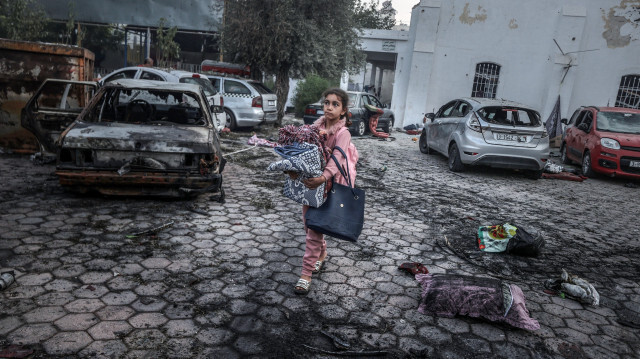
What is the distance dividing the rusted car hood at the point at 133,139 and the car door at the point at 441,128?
6.69 metres

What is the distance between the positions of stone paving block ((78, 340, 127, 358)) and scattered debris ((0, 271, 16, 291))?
109 centimetres

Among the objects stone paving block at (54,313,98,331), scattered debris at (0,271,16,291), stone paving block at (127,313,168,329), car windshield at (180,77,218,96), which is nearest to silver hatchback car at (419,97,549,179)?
car windshield at (180,77,218,96)

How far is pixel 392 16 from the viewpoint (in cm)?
4509

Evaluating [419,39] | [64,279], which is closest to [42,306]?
[64,279]

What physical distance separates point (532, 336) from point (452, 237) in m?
2.09

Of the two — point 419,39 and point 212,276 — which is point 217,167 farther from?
point 419,39

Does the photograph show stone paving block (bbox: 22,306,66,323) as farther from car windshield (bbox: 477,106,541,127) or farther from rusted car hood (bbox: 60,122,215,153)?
car windshield (bbox: 477,106,541,127)

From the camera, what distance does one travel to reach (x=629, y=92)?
16.8 meters

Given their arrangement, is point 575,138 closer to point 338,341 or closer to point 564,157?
point 564,157

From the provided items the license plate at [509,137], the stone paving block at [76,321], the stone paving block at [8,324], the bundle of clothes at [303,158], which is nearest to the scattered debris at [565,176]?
the license plate at [509,137]

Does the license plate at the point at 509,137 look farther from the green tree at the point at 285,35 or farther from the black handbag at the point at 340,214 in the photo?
the green tree at the point at 285,35

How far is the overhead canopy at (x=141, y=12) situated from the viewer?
1980 cm

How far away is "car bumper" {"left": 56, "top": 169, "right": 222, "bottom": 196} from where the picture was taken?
191 inches

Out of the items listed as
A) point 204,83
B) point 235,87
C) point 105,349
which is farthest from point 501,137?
point 105,349
